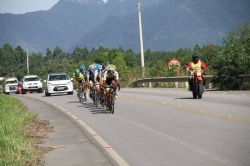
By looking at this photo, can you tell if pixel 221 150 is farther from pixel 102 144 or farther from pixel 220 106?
pixel 220 106

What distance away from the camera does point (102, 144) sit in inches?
437

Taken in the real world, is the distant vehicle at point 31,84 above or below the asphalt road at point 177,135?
above

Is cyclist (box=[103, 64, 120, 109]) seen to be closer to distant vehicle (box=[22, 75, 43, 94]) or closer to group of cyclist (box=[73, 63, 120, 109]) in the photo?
group of cyclist (box=[73, 63, 120, 109])

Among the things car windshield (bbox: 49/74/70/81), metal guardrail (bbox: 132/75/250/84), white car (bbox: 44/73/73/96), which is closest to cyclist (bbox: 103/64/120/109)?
metal guardrail (bbox: 132/75/250/84)

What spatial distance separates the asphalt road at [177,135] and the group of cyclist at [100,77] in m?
1.08

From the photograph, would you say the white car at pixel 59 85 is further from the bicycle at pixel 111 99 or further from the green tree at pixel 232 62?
the bicycle at pixel 111 99

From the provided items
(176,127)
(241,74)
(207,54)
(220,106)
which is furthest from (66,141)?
(207,54)

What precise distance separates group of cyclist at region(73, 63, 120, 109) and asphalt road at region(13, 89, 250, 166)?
3.54 feet

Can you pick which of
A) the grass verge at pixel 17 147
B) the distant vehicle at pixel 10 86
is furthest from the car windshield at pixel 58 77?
the grass verge at pixel 17 147

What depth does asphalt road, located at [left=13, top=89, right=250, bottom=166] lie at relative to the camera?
9.03 m

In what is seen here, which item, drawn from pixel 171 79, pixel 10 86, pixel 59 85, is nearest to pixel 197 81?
pixel 171 79

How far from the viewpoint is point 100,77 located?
67.2ft

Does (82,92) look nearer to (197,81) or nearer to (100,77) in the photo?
(100,77)

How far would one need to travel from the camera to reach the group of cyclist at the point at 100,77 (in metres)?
18.6
